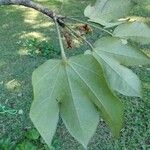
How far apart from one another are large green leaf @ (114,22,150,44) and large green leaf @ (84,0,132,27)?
28mm

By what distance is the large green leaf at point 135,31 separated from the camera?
0.68m

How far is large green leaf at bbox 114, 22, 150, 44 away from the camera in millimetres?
682

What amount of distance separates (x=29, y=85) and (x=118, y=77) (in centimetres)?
371

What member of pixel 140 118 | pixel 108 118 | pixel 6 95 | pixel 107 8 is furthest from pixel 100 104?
pixel 6 95

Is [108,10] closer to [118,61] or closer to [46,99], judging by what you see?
[118,61]

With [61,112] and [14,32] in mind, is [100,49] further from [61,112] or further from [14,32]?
[14,32]

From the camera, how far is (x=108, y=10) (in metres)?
0.73

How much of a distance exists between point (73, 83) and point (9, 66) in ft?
13.7

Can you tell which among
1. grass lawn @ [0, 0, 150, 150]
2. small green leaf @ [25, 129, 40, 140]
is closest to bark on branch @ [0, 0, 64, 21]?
grass lawn @ [0, 0, 150, 150]

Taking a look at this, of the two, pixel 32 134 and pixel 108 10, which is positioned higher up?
pixel 108 10

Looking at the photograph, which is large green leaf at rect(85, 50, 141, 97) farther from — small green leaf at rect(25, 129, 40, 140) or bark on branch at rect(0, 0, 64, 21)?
small green leaf at rect(25, 129, 40, 140)

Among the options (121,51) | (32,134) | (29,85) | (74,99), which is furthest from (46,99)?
(29,85)

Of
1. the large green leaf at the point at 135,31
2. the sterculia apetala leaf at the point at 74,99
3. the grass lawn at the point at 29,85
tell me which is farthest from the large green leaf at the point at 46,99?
the grass lawn at the point at 29,85

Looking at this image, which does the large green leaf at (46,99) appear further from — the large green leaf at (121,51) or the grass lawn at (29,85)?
the grass lawn at (29,85)
